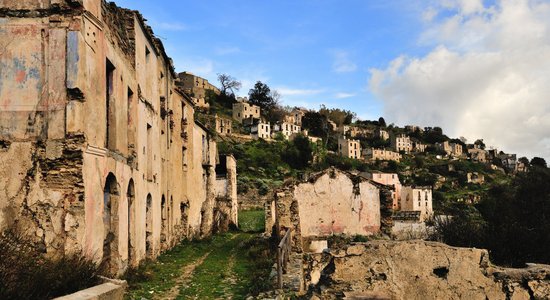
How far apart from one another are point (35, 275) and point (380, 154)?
123 m

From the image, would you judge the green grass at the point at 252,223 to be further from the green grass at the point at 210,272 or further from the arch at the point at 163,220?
the arch at the point at 163,220

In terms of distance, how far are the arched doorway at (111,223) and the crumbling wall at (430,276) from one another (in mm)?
6288

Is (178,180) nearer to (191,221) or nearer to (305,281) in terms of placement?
(191,221)

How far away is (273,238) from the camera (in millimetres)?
22359

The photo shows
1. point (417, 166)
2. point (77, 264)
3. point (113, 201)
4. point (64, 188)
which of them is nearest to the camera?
point (77, 264)

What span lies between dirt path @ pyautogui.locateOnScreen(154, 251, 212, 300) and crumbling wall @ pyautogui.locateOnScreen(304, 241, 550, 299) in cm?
529

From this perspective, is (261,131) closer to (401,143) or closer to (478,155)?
(401,143)

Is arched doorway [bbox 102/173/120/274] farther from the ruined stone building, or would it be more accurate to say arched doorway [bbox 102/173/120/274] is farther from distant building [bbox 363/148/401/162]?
distant building [bbox 363/148/401/162]

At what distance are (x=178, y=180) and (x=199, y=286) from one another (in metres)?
11.2

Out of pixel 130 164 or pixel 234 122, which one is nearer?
pixel 130 164

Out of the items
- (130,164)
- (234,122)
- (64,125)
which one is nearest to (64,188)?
(64,125)

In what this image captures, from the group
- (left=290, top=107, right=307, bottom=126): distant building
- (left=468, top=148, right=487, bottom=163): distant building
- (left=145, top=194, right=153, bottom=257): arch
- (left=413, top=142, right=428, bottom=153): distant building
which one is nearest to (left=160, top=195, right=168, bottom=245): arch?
(left=145, top=194, right=153, bottom=257): arch

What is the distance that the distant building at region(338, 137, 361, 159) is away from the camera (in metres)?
118

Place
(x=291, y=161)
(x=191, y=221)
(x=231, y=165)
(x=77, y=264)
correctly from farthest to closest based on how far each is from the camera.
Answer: (x=291, y=161)
(x=231, y=165)
(x=191, y=221)
(x=77, y=264)
